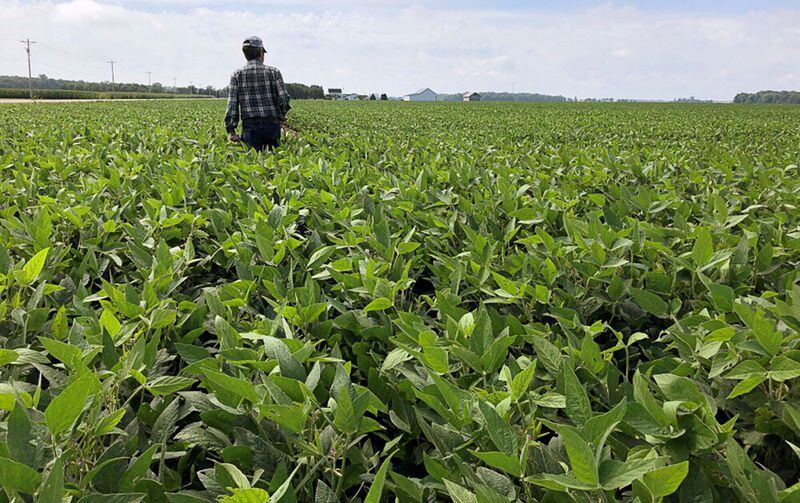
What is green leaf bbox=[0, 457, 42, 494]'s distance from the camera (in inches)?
31.5

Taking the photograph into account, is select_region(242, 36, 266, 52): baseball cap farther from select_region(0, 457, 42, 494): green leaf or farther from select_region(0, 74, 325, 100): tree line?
select_region(0, 74, 325, 100): tree line

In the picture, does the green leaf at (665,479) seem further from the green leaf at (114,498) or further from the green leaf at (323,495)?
the green leaf at (114,498)

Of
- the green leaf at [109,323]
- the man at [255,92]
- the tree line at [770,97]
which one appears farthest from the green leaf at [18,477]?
the tree line at [770,97]

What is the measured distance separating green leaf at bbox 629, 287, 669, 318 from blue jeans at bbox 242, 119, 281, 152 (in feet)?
20.1

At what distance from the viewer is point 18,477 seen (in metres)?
0.82

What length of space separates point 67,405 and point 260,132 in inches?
259

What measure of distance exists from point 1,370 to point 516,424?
1313mm

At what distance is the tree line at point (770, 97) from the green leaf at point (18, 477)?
11927cm

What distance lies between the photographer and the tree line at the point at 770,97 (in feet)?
315

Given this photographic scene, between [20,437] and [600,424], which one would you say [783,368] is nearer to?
[600,424]

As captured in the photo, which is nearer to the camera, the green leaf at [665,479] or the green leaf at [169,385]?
the green leaf at [665,479]

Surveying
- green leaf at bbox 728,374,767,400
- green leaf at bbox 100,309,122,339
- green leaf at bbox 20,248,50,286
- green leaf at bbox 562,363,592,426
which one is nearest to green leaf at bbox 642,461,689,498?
green leaf at bbox 562,363,592,426

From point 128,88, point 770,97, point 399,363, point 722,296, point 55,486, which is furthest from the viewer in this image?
point 128,88

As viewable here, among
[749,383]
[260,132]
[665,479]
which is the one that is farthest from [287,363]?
[260,132]
